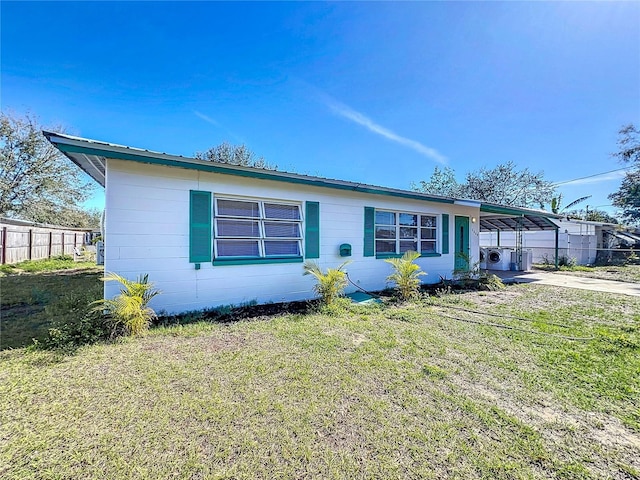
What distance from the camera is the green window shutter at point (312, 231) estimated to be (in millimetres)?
6391

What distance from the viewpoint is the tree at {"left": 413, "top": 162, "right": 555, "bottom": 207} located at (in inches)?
932

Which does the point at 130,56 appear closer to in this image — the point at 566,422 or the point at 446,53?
the point at 446,53

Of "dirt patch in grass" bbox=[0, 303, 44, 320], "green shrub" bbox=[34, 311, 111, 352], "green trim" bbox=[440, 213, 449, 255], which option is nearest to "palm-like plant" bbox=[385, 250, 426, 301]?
"green trim" bbox=[440, 213, 449, 255]

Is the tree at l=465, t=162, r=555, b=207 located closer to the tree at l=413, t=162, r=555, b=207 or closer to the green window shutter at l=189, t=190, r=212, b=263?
the tree at l=413, t=162, r=555, b=207

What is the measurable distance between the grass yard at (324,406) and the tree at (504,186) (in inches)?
919

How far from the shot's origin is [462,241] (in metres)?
9.70

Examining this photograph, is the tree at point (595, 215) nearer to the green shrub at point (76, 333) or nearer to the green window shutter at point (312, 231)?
the green window shutter at point (312, 231)

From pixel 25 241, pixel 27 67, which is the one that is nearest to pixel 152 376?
pixel 27 67

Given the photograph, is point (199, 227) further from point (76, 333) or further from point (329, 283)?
point (329, 283)

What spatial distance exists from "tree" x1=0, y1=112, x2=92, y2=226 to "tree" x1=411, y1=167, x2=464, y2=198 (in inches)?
1083

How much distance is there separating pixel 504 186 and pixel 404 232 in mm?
21190

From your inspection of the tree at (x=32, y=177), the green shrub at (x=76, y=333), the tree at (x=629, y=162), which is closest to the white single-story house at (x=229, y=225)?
the green shrub at (x=76, y=333)

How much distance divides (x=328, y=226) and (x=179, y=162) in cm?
347

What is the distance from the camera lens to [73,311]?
4.75 meters
